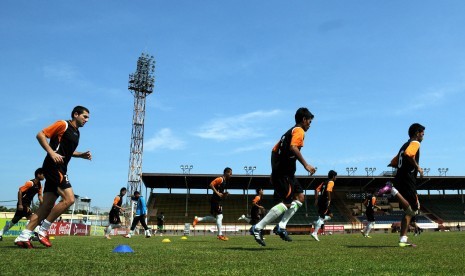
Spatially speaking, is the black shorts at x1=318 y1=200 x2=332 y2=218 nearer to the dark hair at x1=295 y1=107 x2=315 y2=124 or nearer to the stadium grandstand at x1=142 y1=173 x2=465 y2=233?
the dark hair at x1=295 y1=107 x2=315 y2=124

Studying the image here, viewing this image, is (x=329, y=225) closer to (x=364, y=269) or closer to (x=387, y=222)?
(x=387, y=222)

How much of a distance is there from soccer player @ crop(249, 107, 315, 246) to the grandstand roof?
154 ft

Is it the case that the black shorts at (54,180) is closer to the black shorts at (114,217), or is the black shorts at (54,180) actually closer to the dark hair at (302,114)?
the dark hair at (302,114)

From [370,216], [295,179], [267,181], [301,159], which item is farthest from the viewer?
[267,181]

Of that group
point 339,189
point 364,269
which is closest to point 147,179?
point 339,189

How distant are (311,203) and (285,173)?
57.5m

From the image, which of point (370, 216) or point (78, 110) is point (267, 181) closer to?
point (370, 216)

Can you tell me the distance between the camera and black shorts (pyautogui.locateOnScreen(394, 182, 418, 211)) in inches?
306

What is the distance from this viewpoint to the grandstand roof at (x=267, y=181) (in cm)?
5525

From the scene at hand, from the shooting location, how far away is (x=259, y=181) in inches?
2283

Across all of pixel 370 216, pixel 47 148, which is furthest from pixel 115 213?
pixel 47 148

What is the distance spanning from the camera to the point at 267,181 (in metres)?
58.3

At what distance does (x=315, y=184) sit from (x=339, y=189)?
7.01 m

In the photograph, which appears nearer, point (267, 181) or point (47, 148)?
point (47, 148)
